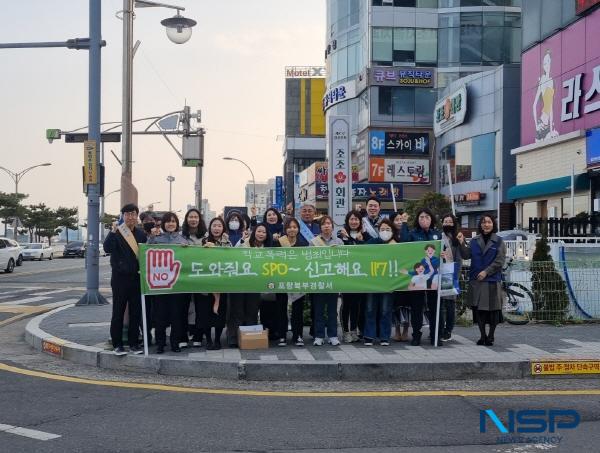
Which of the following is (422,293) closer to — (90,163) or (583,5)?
(90,163)

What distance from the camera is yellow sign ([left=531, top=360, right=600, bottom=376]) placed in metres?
7.88

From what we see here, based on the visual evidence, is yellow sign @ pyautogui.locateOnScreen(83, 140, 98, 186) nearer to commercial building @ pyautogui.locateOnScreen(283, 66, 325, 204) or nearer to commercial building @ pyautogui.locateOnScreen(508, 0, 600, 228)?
commercial building @ pyautogui.locateOnScreen(508, 0, 600, 228)

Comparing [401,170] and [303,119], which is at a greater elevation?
[303,119]

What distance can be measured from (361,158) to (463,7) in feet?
44.2

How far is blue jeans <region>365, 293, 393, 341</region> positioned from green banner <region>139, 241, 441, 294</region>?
0.24 meters

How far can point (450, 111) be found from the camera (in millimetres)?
45656

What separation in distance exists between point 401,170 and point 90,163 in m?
39.8

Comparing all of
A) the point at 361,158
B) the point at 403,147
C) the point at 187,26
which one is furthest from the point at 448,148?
the point at 187,26

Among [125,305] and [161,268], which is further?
[125,305]

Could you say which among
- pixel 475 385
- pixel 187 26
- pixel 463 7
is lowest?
pixel 475 385

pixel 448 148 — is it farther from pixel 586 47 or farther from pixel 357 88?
pixel 586 47

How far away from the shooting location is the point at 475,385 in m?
7.55

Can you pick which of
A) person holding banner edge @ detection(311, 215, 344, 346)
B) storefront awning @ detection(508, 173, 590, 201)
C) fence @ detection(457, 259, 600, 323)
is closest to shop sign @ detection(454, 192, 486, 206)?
storefront awning @ detection(508, 173, 590, 201)

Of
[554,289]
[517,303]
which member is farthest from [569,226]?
[517,303]
